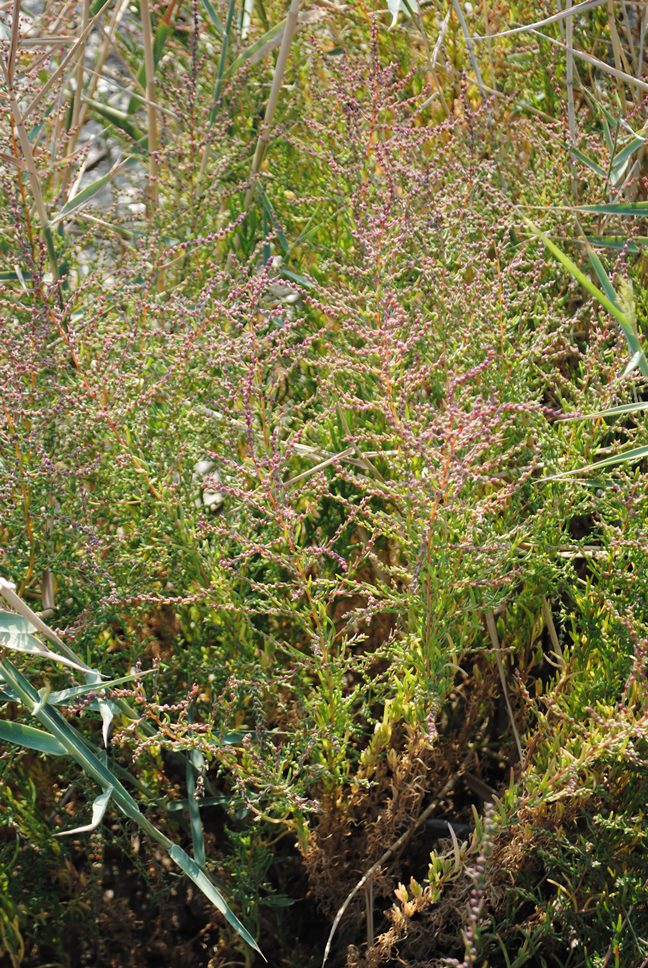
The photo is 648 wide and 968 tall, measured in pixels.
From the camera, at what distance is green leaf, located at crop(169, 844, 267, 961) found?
3.50 feet

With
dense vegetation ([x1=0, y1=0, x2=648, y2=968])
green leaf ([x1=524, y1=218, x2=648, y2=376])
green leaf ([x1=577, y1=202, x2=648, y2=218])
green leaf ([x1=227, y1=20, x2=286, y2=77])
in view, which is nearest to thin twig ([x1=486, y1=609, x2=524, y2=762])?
dense vegetation ([x1=0, y1=0, x2=648, y2=968])

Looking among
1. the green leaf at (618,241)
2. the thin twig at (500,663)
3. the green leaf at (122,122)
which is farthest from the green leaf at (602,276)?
the green leaf at (122,122)

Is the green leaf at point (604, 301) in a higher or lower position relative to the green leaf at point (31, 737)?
higher

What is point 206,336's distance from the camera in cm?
124

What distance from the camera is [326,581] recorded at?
44.3 inches

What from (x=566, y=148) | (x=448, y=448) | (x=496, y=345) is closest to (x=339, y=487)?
(x=496, y=345)

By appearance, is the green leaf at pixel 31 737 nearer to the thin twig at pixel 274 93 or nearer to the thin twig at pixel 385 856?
the thin twig at pixel 385 856

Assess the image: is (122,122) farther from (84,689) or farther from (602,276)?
(84,689)

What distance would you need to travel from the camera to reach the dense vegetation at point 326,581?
3.74 feet

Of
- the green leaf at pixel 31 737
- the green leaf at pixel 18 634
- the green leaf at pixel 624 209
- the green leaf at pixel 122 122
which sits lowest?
the green leaf at pixel 31 737

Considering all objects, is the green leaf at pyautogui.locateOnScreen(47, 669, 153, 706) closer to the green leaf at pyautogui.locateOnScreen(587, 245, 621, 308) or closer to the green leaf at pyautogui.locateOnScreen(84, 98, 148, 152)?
the green leaf at pyautogui.locateOnScreen(587, 245, 621, 308)

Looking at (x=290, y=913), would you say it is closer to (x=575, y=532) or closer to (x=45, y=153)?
(x=575, y=532)

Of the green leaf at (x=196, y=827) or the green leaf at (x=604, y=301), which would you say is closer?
the green leaf at (x=604, y=301)

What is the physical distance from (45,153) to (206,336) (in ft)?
1.46
